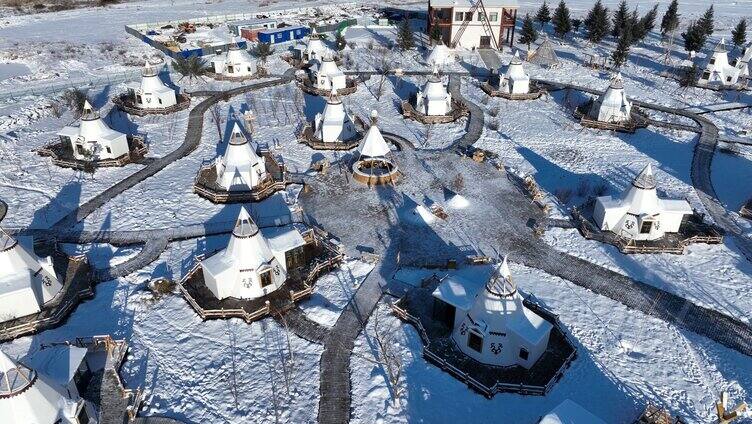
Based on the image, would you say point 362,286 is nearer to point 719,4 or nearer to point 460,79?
point 460,79

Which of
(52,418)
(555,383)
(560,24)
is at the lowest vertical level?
(555,383)

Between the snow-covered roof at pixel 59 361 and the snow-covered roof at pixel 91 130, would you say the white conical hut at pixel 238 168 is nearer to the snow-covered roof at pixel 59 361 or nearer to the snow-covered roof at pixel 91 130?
the snow-covered roof at pixel 91 130

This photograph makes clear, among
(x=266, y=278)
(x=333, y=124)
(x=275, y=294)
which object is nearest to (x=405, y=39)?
(x=333, y=124)

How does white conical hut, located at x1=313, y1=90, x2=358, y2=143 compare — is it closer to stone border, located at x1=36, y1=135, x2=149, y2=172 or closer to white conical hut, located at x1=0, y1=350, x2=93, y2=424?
stone border, located at x1=36, y1=135, x2=149, y2=172

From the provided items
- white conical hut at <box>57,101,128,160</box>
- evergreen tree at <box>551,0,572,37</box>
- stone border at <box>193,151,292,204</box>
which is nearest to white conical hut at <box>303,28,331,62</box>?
stone border at <box>193,151,292,204</box>

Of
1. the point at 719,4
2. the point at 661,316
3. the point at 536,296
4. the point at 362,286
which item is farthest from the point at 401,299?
the point at 719,4

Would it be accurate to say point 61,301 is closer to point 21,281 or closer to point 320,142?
point 21,281
